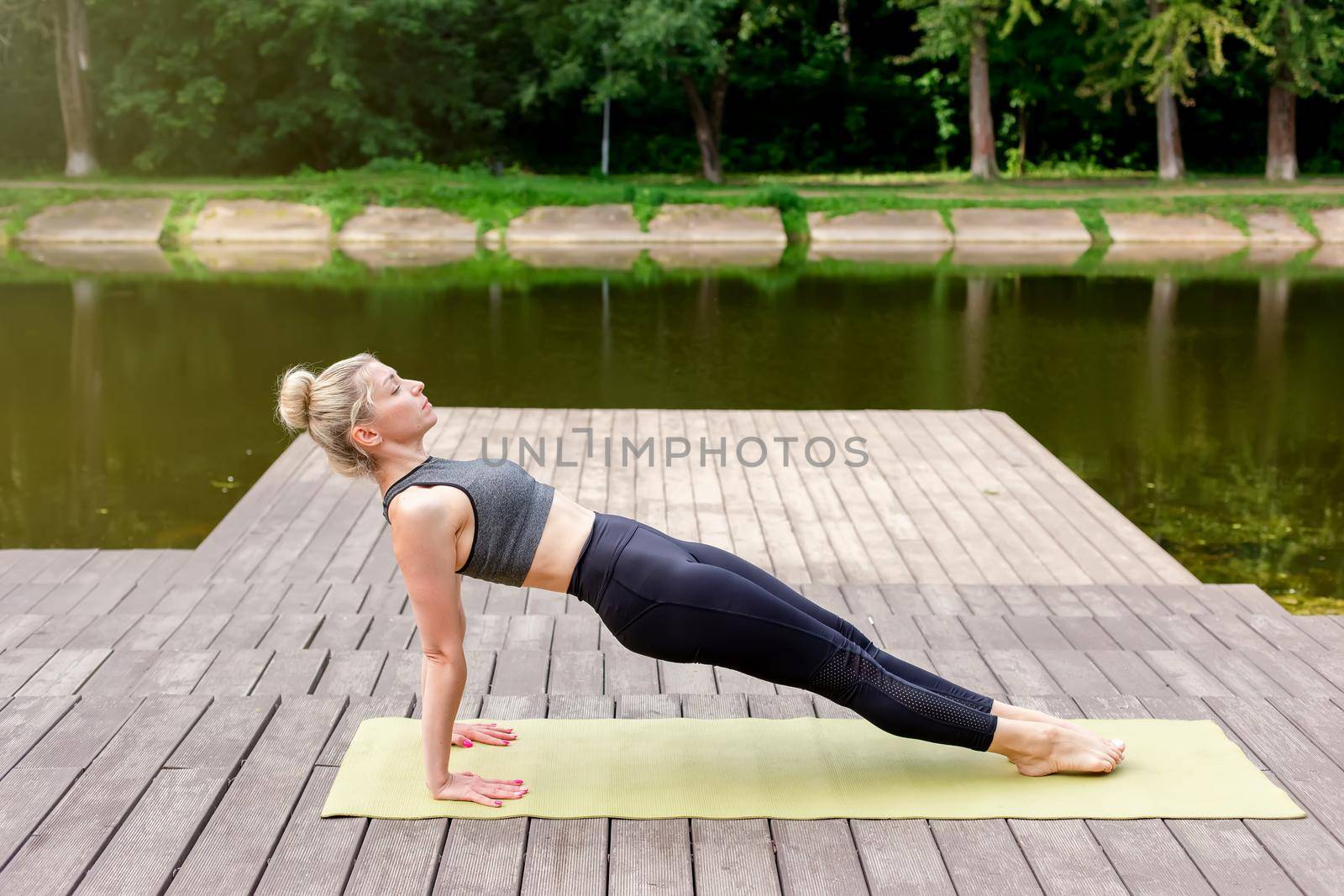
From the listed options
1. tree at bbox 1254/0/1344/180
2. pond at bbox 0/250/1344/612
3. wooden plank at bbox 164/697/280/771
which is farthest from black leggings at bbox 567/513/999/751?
tree at bbox 1254/0/1344/180

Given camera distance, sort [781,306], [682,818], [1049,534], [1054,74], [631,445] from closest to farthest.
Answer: [682,818] < [1049,534] < [631,445] < [781,306] < [1054,74]

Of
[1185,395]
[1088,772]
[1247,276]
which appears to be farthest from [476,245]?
[1088,772]

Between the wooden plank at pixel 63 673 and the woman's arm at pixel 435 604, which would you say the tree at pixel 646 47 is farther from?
the woman's arm at pixel 435 604

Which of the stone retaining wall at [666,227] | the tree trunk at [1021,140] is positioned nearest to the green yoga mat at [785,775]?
the stone retaining wall at [666,227]

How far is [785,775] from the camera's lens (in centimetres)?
279

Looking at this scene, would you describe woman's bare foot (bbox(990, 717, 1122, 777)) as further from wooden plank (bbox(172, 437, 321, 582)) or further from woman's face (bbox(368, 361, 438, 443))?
wooden plank (bbox(172, 437, 321, 582))

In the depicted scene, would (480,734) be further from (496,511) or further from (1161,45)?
(1161,45)

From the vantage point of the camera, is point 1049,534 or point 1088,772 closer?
point 1088,772

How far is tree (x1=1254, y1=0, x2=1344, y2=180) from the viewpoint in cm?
2175

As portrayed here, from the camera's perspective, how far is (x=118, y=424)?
9000 mm

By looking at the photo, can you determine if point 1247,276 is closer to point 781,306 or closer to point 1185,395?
point 781,306

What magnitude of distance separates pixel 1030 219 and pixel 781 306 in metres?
8.07

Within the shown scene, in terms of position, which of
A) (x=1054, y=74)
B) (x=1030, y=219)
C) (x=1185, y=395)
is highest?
(x=1054, y=74)

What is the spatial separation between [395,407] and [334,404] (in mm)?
115
